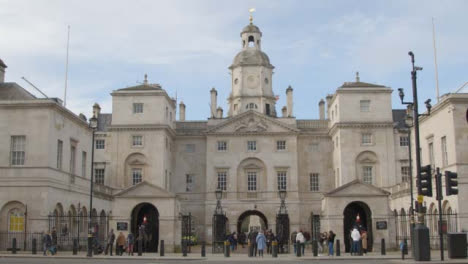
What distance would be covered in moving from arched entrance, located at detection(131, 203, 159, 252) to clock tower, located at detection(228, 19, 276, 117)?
29599 millimetres

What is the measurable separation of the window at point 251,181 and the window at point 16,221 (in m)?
27.9

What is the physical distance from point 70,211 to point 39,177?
16.8ft

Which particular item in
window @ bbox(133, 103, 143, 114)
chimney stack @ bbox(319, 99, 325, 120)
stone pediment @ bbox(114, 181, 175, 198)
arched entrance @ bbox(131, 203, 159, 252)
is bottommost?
arched entrance @ bbox(131, 203, 159, 252)

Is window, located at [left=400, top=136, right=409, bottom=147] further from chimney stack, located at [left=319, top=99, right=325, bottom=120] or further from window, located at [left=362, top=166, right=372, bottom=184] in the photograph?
chimney stack, located at [left=319, top=99, right=325, bottom=120]

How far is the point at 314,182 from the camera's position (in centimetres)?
6072

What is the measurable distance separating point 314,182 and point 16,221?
32214 millimetres

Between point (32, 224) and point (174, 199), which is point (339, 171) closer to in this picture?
point (174, 199)

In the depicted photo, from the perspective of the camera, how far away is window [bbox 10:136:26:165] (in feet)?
122

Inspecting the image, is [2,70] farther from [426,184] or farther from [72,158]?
[426,184]

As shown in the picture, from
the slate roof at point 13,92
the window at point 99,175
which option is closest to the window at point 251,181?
the window at point 99,175

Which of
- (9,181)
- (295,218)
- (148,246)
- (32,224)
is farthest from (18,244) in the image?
(295,218)

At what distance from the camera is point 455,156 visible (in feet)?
124

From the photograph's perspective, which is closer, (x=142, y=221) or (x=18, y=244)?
(x=18, y=244)

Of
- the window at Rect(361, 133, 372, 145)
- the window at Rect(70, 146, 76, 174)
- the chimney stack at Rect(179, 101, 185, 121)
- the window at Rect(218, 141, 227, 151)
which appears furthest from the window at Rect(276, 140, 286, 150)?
the window at Rect(70, 146, 76, 174)
